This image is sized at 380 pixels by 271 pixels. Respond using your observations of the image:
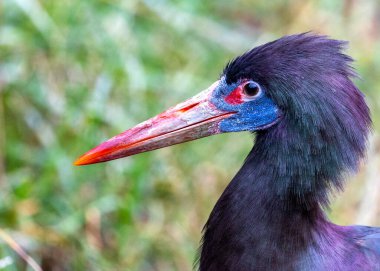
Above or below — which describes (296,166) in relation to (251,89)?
below

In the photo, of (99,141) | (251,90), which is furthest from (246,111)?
(99,141)

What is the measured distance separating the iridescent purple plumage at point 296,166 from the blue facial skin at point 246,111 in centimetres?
3

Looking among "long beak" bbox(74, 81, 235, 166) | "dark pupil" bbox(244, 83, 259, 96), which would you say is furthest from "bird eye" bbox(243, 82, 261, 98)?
"long beak" bbox(74, 81, 235, 166)

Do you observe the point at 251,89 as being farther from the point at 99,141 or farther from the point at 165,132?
the point at 99,141

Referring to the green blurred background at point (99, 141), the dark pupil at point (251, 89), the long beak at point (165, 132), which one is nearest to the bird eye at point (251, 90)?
the dark pupil at point (251, 89)

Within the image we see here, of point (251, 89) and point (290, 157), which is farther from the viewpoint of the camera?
point (251, 89)

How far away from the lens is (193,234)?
13.7 feet

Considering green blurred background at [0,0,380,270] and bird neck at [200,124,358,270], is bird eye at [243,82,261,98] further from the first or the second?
green blurred background at [0,0,380,270]

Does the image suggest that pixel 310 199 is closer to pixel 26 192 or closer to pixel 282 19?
pixel 26 192

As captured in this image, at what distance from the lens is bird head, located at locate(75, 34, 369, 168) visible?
2.67 metres

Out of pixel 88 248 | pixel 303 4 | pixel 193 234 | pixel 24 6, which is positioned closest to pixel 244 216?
pixel 88 248

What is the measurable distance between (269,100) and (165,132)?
37 centimetres

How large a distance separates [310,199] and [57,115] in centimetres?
183

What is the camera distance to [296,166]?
2676mm
